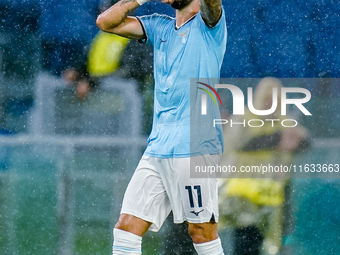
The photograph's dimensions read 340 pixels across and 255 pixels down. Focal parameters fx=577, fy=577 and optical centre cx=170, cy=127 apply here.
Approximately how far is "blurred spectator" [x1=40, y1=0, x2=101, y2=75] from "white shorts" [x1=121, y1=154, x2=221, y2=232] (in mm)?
970

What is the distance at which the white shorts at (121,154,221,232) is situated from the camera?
87.4 inches

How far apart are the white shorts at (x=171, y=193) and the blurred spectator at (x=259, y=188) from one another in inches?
28.8

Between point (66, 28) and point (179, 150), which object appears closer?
point (179, 150)

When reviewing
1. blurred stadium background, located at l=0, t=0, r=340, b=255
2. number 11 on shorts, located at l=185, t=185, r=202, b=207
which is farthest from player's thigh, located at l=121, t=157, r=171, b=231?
blurred stadium background, located at l=0, t=0, r=340, b=255

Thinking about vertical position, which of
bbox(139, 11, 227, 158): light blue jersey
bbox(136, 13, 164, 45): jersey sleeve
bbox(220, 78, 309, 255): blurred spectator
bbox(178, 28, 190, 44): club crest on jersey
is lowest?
bbox(220, 78, 309, 255): blurred spectator

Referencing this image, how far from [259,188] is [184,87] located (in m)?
0.97

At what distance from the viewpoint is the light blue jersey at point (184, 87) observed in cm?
225

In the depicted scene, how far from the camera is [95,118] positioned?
3008 millimetres

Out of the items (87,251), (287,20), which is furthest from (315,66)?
(87,251)

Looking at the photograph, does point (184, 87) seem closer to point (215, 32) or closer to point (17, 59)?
point (215, 32)

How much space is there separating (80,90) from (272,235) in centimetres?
125

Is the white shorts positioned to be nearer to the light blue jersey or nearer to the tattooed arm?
the light blue jersey

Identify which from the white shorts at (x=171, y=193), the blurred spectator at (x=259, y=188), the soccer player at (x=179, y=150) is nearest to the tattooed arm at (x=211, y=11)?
the soccer player at (x=179, y=150)

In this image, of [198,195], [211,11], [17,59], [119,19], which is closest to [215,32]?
[211,11]
